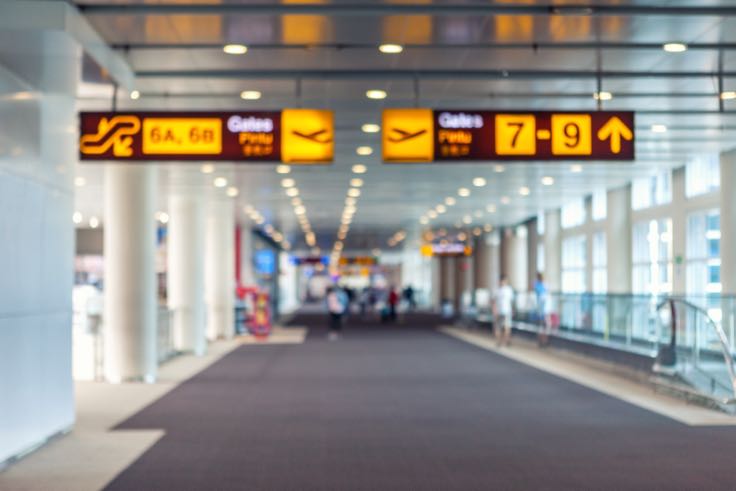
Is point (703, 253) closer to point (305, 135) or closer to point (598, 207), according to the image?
point (598, 207)

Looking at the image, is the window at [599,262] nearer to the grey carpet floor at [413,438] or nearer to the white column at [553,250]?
the white column at [553,250]

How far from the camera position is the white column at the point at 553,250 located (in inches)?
1625

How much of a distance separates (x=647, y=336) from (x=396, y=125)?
831 cm

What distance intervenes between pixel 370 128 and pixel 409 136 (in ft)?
20.5

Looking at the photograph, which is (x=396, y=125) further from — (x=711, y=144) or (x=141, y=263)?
(x=711, y=144)

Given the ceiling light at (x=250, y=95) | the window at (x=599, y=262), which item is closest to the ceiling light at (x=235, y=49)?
the ceiling light at (x=250, y=95)

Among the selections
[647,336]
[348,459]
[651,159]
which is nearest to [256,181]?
[651,159]

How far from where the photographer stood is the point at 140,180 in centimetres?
1994

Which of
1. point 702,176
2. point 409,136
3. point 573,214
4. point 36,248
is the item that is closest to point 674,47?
point 409,136

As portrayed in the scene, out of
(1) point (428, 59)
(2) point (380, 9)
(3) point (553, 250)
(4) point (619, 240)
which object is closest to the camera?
(2) point (380, 9)

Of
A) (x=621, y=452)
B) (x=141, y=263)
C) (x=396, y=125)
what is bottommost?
(x=621, y=452)

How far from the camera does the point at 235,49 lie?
41.6 ft

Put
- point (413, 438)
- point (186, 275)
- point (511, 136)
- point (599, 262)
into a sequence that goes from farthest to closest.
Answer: point (599, 262) → point (186, 275) → point (511, 136) → point (413, 438)

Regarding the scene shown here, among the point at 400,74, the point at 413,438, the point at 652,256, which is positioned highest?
the point at 400,74
